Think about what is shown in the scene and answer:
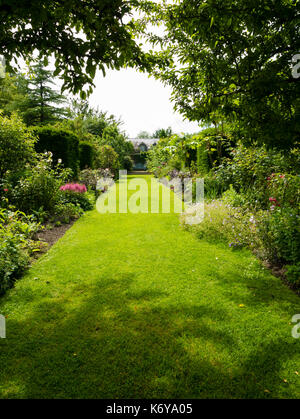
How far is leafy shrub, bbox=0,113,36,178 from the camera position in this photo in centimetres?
686

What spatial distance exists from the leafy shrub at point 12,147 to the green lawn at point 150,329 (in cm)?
414

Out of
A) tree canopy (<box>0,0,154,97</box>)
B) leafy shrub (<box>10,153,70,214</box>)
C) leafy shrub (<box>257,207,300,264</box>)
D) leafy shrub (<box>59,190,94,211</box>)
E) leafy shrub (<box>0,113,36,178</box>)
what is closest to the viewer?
tree canopy (<box>0,0,154,97</box>)

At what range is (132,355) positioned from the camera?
2.36 metres

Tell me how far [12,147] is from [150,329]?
6791 millimetres

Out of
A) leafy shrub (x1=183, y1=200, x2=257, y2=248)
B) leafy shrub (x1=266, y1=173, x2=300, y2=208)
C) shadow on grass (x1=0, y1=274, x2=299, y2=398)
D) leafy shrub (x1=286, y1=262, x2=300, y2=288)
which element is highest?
leafy shrub (x1=266, y1=173, x2=300, y2=208)

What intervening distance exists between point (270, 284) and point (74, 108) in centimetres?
3573

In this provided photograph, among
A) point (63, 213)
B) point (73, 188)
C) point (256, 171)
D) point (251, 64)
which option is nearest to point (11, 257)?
point (63, 213)

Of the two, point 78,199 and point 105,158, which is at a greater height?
point 105,158

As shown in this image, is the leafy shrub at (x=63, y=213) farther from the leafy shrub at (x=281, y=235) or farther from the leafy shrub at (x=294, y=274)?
the leafy shrub at (x=294, y=274)

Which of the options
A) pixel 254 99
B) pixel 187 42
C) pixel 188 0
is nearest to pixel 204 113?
pixel 254 99

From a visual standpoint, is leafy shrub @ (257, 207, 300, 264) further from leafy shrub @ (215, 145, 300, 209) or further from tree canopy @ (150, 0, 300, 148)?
tree canopy @ (150, 0, 300, 148)

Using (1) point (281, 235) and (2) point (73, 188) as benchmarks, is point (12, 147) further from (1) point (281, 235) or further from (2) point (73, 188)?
(1) point (281, 235)

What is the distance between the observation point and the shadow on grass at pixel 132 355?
201 cm

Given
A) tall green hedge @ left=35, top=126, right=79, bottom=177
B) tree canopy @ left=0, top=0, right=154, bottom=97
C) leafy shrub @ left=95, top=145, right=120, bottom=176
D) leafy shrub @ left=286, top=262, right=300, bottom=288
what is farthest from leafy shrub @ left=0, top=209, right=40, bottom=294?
leafy shrub @ left=95, top=145, right=120, bottom=176
